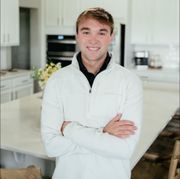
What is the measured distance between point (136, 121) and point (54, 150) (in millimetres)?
384

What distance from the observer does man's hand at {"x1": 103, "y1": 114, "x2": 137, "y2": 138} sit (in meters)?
1.46

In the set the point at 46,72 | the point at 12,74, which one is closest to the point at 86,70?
the point at 46,72

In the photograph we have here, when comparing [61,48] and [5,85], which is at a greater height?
[61,48]

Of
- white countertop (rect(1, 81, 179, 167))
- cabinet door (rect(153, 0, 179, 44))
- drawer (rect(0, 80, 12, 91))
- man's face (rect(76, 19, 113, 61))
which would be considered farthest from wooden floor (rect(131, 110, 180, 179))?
cabinet door (rect(153, 0, 179, 44))

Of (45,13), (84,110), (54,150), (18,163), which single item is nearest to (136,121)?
(84,110)

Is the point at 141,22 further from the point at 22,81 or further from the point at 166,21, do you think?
the point at 22,81

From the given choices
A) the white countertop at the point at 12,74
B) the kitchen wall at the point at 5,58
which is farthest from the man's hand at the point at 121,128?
the kitchen wall at the point at 5,58

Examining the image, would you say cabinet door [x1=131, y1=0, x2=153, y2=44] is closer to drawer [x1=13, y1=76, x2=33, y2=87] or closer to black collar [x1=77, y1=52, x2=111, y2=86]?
drawer [x1=13, y1=76, x2=33, y2=87]

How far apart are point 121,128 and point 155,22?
444 centimetres

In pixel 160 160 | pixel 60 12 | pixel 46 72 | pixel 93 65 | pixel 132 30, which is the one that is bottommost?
pixel 160 160

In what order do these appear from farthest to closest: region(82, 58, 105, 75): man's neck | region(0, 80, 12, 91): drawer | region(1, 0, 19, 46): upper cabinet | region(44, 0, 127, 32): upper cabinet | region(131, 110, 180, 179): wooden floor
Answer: region(44, 0, 127, 32): upper cabinet, region(1, 0, 19, 46): upper cabinet, region(0, 80, 12, 91): drawer, region(131, 110, 180, 179): wooden floor, region(82, 58, 105, 75): man's neck

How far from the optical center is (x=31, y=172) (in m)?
1.61

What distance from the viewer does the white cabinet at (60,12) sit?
5.82m

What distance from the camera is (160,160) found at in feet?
9.11
